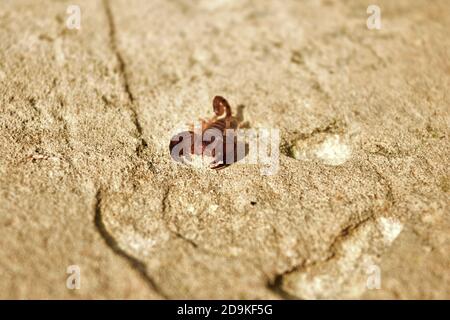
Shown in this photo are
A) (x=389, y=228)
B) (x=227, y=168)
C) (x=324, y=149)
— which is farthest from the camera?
(x=324, y=149)

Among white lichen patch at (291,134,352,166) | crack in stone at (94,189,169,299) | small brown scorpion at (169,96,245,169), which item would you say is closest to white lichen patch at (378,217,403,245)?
white lichen patch at (291,134,352,166)

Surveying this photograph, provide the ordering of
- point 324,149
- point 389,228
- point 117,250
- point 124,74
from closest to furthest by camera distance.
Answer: point 117,250 < point 389,228 < point 324,149 < point 124,74

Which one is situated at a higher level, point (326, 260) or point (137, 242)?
point (137, 242)

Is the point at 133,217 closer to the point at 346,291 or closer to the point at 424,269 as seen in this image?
the point at 346,291

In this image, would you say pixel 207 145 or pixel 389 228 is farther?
pixel 207 145

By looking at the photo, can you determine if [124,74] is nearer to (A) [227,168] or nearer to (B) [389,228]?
(A) [227,168]

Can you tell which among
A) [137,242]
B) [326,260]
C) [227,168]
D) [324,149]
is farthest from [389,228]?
[137,242]
